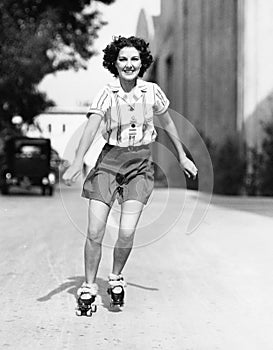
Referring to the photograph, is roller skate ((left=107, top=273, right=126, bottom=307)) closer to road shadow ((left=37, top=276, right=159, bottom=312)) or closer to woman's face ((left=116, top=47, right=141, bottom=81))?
road shadow ((left=37, top=276, right=159, bottom=312))

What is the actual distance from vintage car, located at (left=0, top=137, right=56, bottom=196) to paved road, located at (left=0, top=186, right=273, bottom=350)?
16.1 metres

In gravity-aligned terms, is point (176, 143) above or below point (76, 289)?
above

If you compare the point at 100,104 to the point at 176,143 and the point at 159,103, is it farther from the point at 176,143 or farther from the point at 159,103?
the point at 176,143

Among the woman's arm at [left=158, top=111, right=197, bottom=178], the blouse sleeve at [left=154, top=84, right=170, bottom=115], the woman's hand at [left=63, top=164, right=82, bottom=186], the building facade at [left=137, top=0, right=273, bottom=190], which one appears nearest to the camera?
the woman's hand at [left=63, top=164, right=82, bottom=186]

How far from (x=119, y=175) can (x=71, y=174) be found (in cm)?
43

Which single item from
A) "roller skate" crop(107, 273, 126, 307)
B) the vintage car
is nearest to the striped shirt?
"roller skate" crop(107, 273, 126, 307)

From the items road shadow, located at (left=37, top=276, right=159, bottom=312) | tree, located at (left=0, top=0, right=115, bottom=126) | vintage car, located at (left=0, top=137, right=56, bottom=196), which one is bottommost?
vintage car, located at (left=0, top=137, right=56, bottom=196)

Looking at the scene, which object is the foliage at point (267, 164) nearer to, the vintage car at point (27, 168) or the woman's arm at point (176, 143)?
the vintage car at point (27, 168)

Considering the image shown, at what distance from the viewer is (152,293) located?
6.95m

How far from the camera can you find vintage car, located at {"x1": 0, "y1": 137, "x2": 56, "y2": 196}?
→ 2861cm

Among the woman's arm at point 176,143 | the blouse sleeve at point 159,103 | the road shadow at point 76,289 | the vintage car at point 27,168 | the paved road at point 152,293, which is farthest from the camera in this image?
the vintage car at point 27,168

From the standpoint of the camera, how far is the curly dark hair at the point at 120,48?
233 inches

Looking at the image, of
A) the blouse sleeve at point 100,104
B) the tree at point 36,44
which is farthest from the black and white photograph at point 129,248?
the tree at point 36,44

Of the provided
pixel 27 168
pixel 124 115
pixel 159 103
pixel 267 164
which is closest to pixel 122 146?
pixel 124 115
